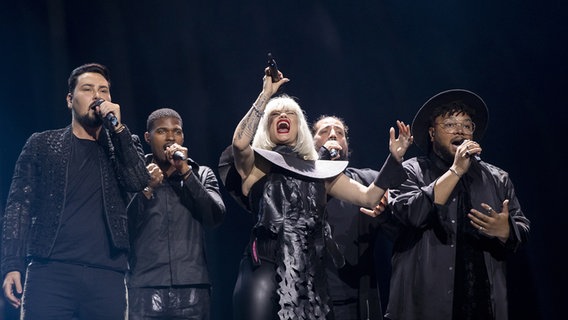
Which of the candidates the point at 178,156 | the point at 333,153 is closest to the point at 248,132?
the point at 178,156

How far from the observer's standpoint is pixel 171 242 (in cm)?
376

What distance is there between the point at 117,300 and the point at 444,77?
3.08 metres

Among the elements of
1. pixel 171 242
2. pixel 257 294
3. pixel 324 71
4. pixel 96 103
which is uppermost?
pixel 324 71

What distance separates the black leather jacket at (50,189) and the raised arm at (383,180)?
0.99m

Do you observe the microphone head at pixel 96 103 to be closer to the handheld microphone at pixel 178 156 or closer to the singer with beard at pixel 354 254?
the handheld microphone at pixel 178 156

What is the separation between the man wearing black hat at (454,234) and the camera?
3.44 metres

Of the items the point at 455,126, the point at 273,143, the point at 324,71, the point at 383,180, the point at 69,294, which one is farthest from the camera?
the point at 324,71

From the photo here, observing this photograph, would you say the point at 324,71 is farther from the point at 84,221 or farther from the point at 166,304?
the point at 84,221

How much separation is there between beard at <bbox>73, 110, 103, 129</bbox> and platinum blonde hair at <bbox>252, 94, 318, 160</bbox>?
0.80 m

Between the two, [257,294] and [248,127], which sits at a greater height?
[248,127]

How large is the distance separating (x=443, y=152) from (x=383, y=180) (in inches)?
25.0

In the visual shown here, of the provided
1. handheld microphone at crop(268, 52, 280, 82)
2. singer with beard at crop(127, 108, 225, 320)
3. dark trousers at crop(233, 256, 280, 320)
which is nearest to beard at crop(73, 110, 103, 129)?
singer with beard at crop(127, 108, 225, 320)

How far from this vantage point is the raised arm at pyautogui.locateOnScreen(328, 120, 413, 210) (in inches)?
129

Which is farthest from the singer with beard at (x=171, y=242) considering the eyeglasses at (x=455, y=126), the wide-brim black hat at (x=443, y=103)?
the eyeglasses at (x=455, y=126)
